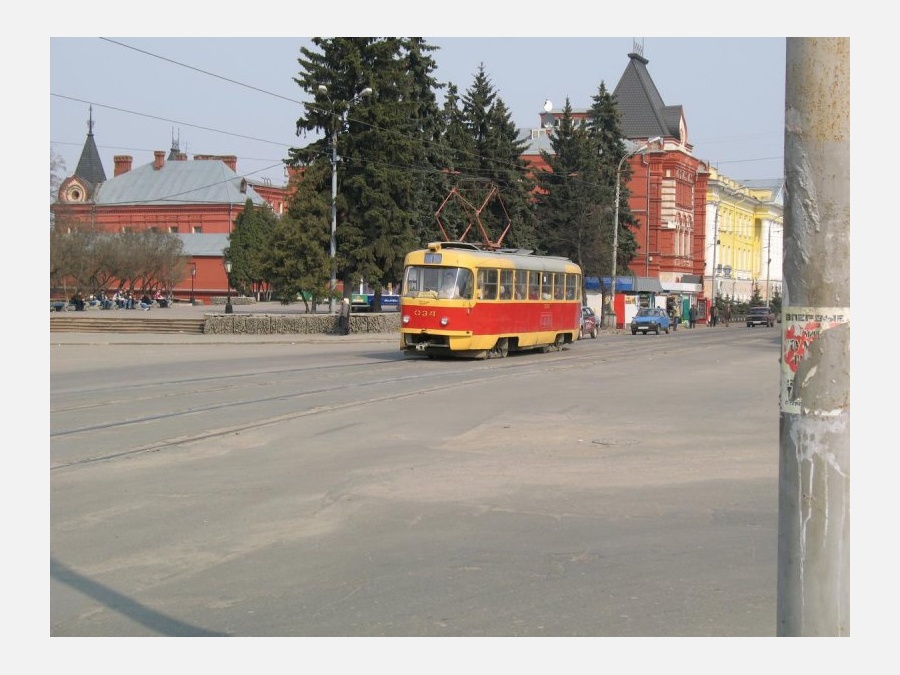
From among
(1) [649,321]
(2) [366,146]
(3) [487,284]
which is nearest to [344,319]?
(2) [366,146]

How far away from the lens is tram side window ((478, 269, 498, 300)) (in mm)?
30094

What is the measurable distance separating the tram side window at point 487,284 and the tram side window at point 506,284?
0.41m

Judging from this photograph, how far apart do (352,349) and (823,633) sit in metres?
33.4

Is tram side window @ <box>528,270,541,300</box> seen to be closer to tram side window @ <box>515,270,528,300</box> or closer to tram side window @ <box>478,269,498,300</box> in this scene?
tram side window @ <box>515,270,528,300</box>

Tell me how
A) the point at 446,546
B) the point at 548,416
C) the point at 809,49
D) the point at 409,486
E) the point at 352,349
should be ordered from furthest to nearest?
the point at 352,349 < the point at 548,416 < the point at 409,486 < the point at 446,546 < the point at 809,49

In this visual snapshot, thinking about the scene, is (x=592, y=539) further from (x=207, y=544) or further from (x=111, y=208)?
(x=111, y=208)

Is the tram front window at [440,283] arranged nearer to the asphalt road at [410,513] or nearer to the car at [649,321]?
the asphalt road at [410,513]

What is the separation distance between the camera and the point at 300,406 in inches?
686

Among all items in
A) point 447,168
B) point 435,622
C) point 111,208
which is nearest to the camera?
point 435,622

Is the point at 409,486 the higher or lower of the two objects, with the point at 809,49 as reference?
lower

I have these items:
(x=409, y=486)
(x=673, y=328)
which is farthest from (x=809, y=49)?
(x=673, y=328)

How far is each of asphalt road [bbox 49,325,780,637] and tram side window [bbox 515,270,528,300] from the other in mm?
12631

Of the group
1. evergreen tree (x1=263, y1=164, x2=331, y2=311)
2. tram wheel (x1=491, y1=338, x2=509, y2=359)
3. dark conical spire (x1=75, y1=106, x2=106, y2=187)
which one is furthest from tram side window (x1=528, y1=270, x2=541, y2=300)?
dark conical spire (x1=75, y1=106, x2=106, y2=187)

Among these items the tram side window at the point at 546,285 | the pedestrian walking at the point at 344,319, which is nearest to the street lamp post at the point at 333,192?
the pedestrian walking at the point at 344,319
